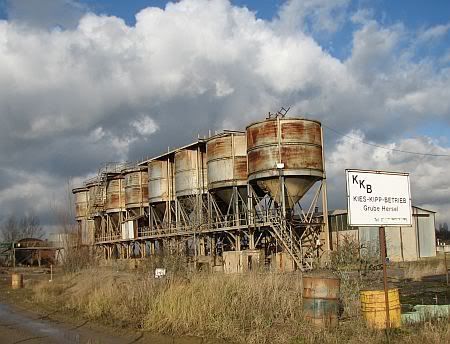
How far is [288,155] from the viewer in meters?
33.6

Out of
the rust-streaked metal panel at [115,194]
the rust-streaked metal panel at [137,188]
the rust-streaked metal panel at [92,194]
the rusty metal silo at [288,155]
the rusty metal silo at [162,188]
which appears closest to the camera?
the rusty metal silo at [288,155]

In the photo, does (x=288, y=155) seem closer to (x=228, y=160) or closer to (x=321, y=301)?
(x=228, y=160)

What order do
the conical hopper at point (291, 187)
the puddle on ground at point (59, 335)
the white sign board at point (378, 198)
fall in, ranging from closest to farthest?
the white sign board at point (378, 198)
the puddle on ground at point (59, 335)
the conical hopper at point (291, 187)

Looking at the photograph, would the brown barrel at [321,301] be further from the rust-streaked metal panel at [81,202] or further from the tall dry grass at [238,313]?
the rust-streaked metal panel at [81,202]

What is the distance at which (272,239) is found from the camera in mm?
37562

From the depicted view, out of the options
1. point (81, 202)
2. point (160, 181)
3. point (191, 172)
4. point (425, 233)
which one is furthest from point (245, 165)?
point (81, 202)

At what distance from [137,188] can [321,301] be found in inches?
1834

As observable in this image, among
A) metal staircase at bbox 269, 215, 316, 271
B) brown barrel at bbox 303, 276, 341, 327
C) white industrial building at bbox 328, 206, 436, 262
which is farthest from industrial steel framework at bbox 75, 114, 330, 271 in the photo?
brown barrel at bbox 303, 276, 341, 327

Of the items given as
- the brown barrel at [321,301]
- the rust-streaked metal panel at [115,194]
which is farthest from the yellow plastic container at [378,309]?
the rust-streaked metal panel at [115,194]

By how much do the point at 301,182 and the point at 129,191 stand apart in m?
27.5

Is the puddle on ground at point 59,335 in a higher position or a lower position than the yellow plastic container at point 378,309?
lower

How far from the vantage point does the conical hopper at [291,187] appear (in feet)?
112

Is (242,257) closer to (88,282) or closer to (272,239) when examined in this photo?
(272,239)

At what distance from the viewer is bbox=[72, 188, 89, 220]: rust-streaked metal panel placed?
74.0 meters
